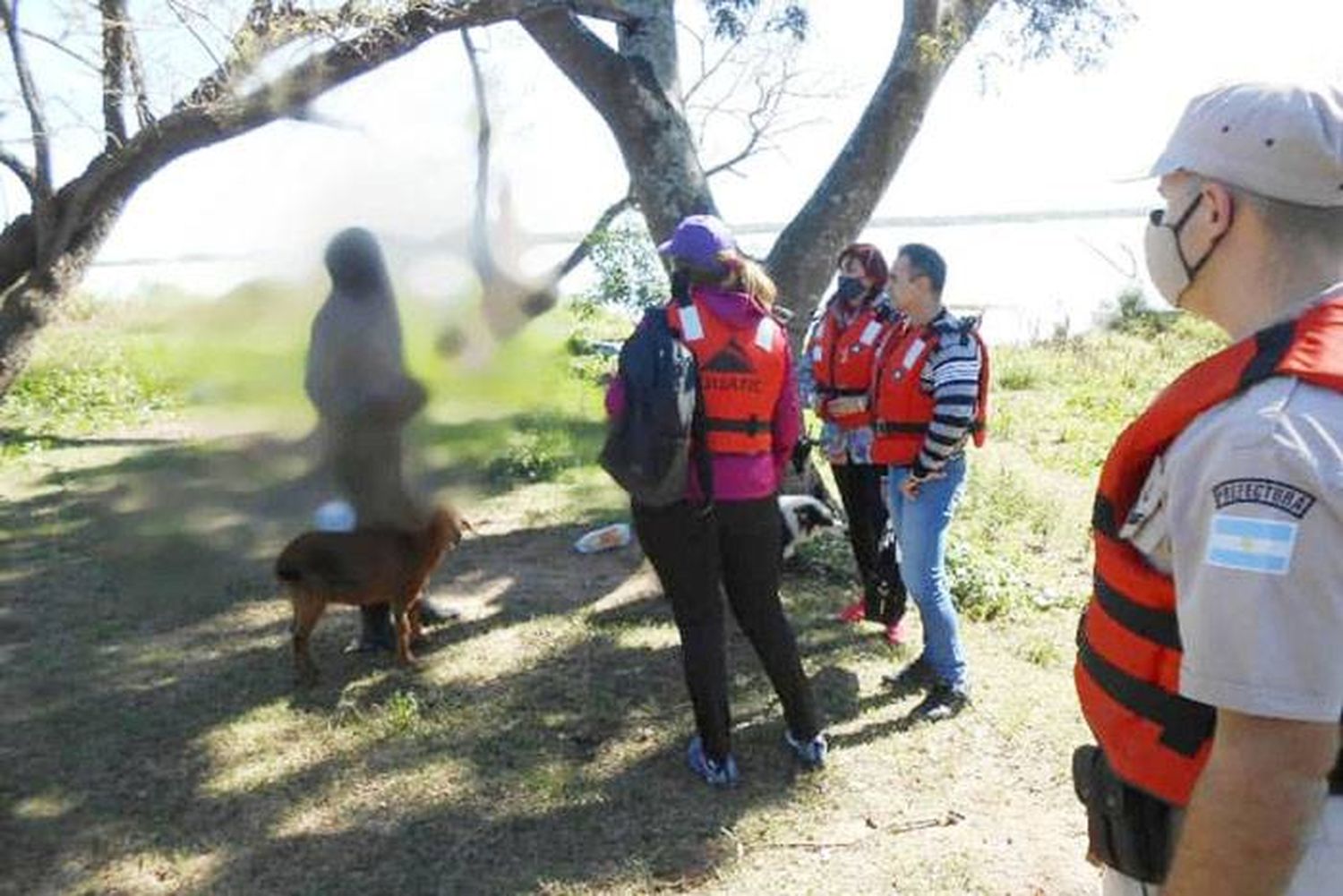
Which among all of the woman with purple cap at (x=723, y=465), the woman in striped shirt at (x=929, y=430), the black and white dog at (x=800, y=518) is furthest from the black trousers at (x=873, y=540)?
the woman with purple cap at (x=723, y=465)

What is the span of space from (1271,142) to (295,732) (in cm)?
404

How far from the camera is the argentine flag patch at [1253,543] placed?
118 centimetres

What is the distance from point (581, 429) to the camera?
6.60 meters

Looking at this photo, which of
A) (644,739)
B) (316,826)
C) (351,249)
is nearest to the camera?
(351,249)

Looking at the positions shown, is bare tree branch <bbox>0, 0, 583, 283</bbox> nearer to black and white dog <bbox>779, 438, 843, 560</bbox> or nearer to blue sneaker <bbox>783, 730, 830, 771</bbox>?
black and white dog <bbox>779, 438, 843, 560</bbox>

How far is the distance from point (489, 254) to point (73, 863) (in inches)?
90.0

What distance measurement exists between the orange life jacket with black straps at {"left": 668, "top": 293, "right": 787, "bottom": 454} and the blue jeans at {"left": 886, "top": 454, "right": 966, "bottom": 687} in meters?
0.87

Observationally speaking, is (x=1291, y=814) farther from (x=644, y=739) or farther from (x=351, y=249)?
(x=644, y=739)

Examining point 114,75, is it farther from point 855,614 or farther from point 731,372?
point 855,614

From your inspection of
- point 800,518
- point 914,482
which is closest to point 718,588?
point 914,482

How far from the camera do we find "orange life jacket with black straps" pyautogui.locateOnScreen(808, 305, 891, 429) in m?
4.98

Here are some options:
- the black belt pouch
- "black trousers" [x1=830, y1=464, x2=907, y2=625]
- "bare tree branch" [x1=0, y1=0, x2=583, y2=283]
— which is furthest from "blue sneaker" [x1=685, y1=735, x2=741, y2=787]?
"bare tree branch" [x1=0, y1=0, x2=583, y2=283]

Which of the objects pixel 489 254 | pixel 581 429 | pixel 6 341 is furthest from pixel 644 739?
pixel 6 341

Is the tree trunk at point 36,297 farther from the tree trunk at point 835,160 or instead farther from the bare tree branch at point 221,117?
the tree trunk at point 835,160
